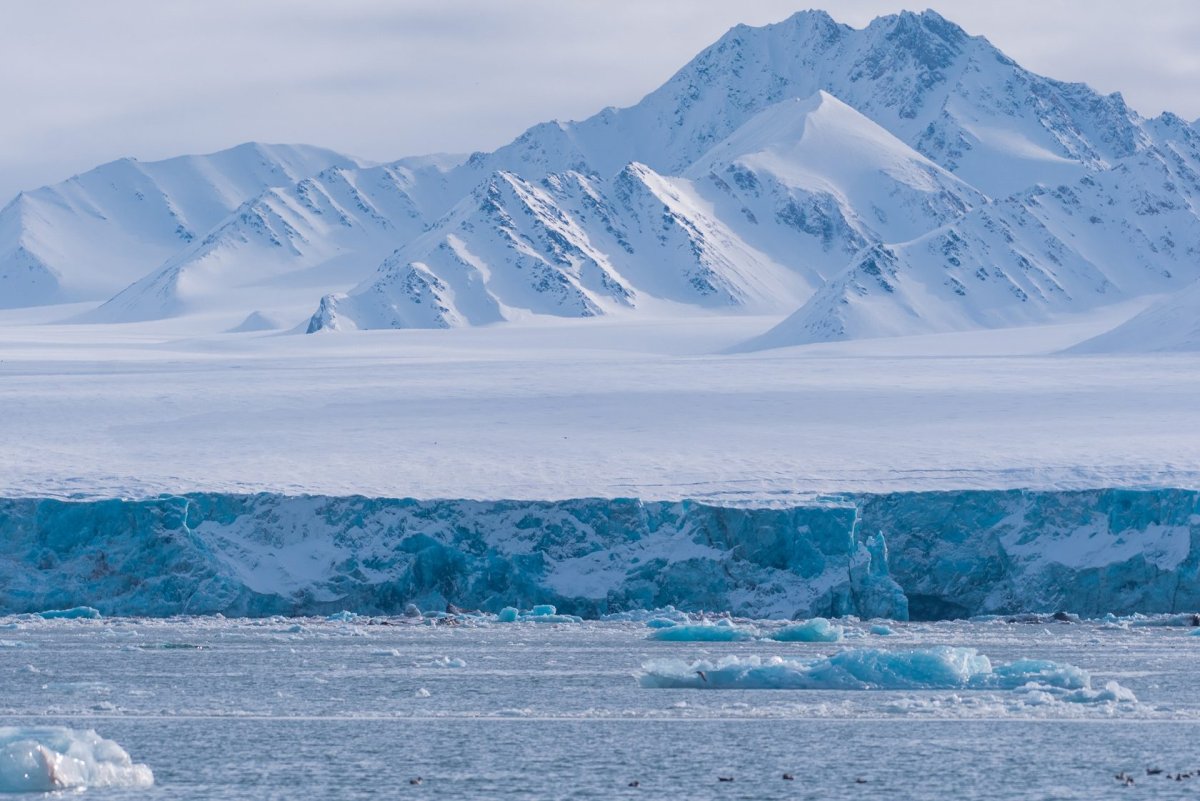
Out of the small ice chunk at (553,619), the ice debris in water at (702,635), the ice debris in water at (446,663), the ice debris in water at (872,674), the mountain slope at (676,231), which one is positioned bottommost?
the small ice chunk at (553,619)

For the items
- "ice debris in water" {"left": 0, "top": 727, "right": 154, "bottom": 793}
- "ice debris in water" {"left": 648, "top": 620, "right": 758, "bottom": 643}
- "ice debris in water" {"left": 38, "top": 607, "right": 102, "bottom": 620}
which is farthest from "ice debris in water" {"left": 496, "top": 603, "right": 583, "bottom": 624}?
"ice debris in water" {"left": 0, "top": 727, "right": 154, "bottom": 793}

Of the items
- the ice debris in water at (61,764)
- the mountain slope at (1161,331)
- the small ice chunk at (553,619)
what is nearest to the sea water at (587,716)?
the ice debris in water at (61,764)

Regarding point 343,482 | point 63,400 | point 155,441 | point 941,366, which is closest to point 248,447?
point 155,441

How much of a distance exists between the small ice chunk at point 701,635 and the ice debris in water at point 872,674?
5.12m

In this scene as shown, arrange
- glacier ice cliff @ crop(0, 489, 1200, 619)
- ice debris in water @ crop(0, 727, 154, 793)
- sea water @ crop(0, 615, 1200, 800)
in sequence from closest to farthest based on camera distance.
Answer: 1. ice debris in water @ crop(0, 727, 154, 793)
2. sea water @ crop(0, 615, 1200, 800)
3. glacier ice cliff @ crop(0, 489, 1200, 619)

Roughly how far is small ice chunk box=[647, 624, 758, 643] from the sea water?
0.94 feet

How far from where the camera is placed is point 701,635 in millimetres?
26844

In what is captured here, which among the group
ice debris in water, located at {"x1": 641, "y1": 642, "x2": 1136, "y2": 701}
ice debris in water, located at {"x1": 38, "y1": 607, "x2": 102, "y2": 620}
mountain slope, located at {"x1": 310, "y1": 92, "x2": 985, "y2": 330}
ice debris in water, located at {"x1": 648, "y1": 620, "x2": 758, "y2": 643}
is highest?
mountain slope, located at {"x1": 310, "y1": 92, "x2": 985, "y2": 330}

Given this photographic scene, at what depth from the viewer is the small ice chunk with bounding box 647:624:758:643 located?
1056 inches

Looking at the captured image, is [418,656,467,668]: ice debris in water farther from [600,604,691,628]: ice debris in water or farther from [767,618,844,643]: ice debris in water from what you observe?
[600,604,691,628]: ice debris in water

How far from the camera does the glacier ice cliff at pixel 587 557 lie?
30938 millimetres

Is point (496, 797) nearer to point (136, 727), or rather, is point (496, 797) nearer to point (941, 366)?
point (136, 727)

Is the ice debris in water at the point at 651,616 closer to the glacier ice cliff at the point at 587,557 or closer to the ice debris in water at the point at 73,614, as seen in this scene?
the glacier ice cliff at the point at 587,557

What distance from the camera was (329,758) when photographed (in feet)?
53.4
